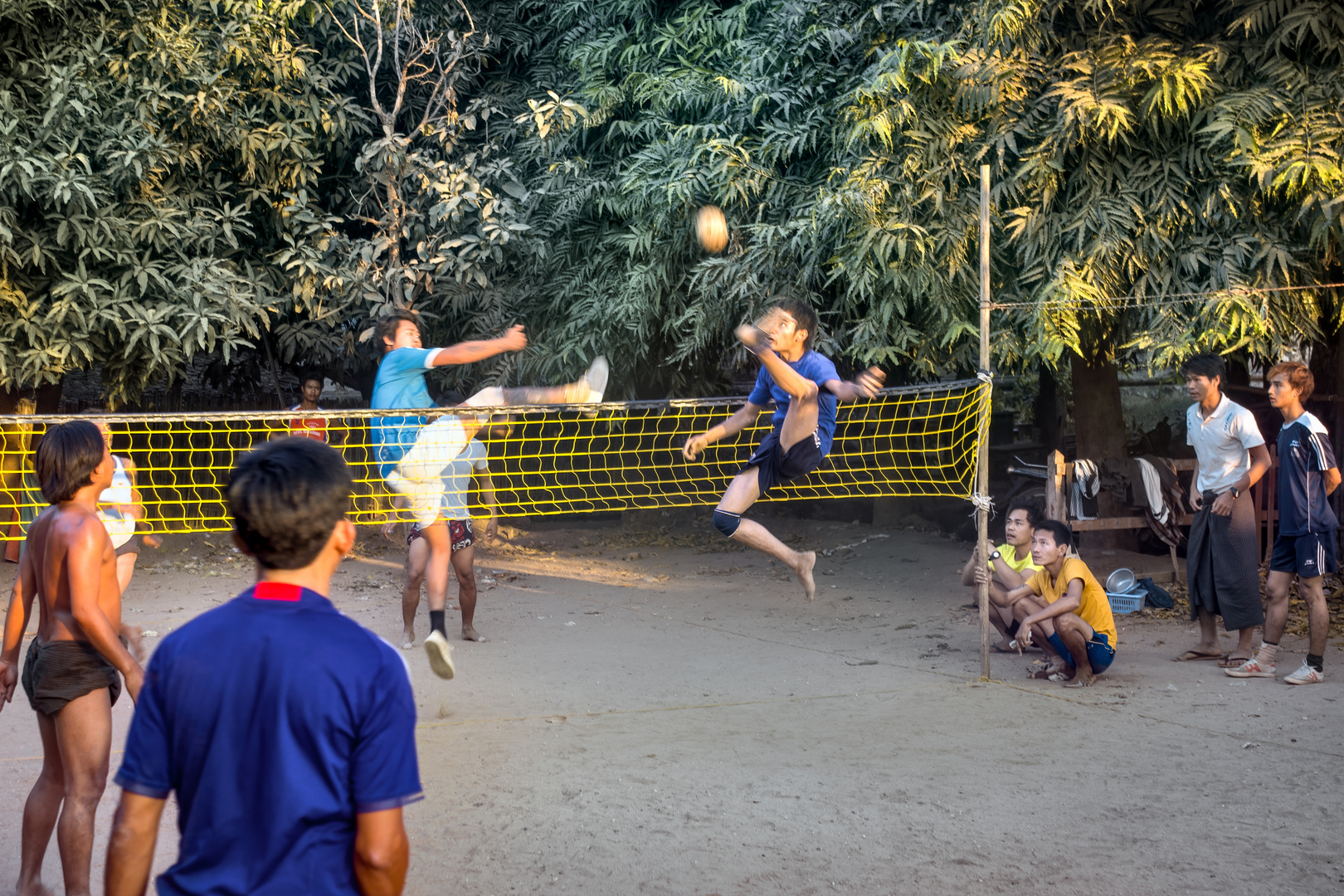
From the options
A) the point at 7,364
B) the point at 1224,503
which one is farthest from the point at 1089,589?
the point at 7,364

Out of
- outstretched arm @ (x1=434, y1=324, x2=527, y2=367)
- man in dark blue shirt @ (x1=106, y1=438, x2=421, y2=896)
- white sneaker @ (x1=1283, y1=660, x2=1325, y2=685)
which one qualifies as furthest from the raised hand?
white sneaker @ (x1=1283, y1=660, x2=1325, y2=685)

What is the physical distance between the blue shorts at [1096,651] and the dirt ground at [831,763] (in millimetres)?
126

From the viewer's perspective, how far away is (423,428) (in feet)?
18.3

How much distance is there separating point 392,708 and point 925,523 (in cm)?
1068

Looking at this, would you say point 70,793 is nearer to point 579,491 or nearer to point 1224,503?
point 1224,503

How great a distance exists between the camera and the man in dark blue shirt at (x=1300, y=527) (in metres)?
5.82

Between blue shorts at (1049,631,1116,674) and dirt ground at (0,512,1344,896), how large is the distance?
126 millimetres

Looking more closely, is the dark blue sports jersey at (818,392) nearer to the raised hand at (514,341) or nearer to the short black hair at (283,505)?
the raised hand at (514,341)

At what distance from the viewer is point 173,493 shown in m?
11.6

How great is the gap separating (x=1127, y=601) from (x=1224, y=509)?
76.7 inches

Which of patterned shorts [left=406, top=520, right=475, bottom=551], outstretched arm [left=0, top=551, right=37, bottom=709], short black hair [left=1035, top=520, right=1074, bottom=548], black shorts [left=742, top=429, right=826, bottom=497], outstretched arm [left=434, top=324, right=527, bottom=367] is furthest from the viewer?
patterned shorts [left=406, top=520, right=475, bottom=551]

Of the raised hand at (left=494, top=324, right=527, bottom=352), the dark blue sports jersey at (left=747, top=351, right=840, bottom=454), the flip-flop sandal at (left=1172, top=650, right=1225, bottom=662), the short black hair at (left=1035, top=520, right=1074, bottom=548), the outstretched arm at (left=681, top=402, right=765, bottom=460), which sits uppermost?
the raised hand at (left=494, top=324, right=527, bottom=352)

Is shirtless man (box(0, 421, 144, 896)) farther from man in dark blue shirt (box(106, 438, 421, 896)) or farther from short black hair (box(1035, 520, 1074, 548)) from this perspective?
short black hair (box(1035, 520, 1074, 548))

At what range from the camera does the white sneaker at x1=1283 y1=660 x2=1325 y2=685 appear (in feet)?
19.0
